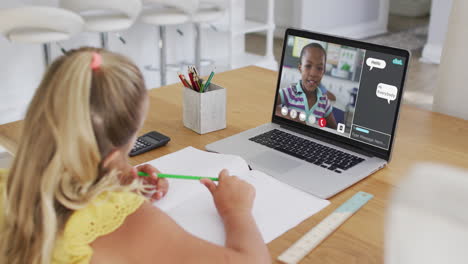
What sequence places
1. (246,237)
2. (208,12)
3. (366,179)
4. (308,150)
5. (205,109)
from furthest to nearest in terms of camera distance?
1. (208,12)
2. (205,109)
3. (308,150)
4. (366,179)
5. (246,237)

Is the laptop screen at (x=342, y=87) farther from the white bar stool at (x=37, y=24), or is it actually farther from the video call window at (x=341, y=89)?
the white bar stool at (x=37, y=24)

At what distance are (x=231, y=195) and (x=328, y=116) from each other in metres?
0.41

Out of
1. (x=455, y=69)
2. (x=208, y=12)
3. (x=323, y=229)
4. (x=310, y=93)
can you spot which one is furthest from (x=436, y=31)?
(x=323, y=229)

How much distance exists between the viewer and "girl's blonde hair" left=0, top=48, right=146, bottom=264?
2.19 feet

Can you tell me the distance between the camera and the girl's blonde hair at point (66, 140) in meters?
0.67

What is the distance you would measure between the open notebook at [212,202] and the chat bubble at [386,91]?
0.30 m

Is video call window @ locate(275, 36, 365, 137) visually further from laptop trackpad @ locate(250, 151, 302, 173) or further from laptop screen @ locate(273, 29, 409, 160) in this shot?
laptop trackpad @ locate(250, 151, 302, 173)

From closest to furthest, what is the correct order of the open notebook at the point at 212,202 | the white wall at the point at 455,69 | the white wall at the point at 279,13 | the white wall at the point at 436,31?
the open notebook at the point at 212,202 < the white wall at the point at 455,69 < the white wall at the point at 436,31 < the white wall at the point at 279,13

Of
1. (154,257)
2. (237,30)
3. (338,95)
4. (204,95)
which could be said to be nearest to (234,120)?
(204,95)

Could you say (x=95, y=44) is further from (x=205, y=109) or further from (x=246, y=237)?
(x=246, y=237)

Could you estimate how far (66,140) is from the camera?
0.66 metres

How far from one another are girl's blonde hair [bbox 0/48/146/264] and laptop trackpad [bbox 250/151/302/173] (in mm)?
459

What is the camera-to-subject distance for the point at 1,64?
3371 millimetres

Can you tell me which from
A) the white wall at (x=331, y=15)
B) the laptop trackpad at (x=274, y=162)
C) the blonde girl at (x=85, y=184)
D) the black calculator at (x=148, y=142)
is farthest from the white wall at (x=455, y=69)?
the white wall at (x=331, y=15)
